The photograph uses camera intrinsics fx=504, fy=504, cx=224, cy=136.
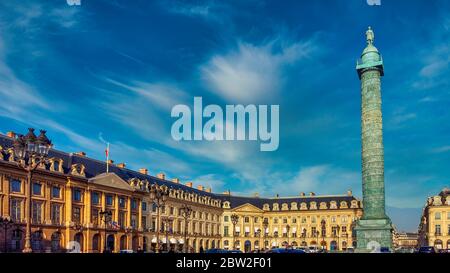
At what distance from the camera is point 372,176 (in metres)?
51.4

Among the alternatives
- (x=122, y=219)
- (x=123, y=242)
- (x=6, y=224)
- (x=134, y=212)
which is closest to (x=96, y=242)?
(x=123, y=242)

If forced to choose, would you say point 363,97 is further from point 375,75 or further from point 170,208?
point 170,208

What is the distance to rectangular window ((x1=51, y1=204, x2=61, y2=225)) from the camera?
56.0m

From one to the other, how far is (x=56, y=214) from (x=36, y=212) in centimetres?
343

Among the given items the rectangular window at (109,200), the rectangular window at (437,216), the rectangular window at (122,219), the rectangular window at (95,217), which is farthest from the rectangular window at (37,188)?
the rectangular window at (437,216)

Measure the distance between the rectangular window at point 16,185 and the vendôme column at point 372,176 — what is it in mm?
35448

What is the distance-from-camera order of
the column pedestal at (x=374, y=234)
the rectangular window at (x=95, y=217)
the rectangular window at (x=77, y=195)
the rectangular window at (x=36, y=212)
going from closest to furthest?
the column pedestal at (x=374, y=234)
the rectangular window at (x=36, y=212)
the rectangular window at (x=77, y=195)
the rectangular window at (x=95, y=217)

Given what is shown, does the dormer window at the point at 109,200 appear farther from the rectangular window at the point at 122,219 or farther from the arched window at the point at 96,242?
the arched window at the point at 96,242

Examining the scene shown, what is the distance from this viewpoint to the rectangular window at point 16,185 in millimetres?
51072

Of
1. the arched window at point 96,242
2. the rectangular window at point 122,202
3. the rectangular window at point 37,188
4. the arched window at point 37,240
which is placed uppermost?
the rectangular window at point 37,188

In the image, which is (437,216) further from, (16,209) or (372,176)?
(16,209)

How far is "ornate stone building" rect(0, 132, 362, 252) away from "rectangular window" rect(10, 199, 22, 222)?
114 millimetres
